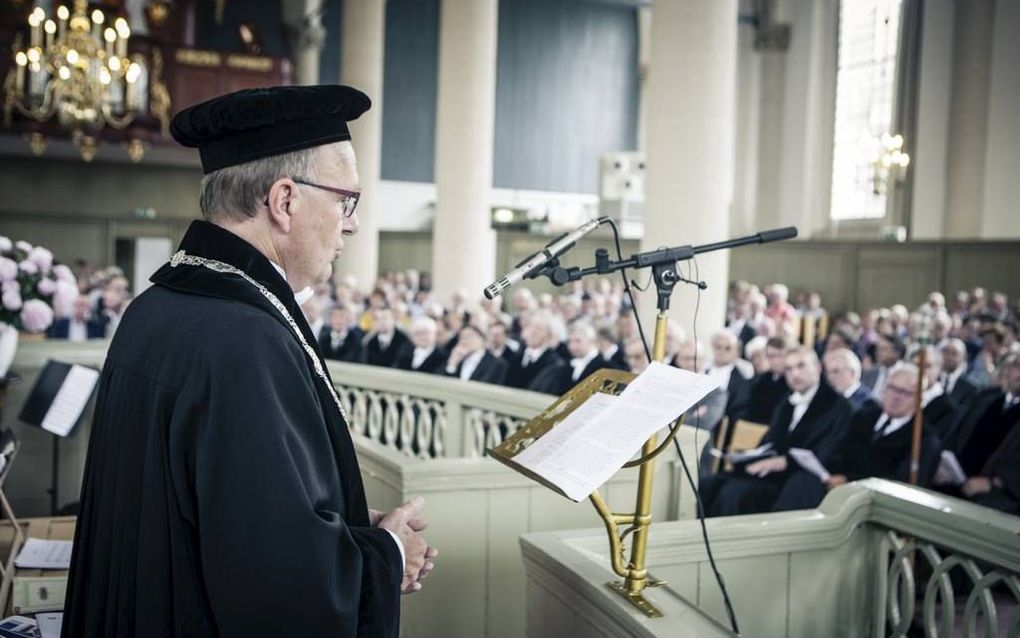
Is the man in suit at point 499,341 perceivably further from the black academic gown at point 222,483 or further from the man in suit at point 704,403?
the black academic gown at point 222,483

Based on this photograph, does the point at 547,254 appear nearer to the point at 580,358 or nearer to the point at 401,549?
the point at 401,549

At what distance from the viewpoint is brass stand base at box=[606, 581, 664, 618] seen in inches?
91.0

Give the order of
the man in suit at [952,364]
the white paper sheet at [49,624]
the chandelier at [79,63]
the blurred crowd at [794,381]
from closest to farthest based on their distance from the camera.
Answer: the white paper sheet at [49,624]
the blurred crowd at [794,381]
the man in suit at [952,364]
the chandelier at [79,63]

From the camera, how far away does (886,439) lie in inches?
235

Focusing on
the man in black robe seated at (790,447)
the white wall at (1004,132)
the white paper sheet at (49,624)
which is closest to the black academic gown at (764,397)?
the man in black robe seated at (790,447)

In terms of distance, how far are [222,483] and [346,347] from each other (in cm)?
928

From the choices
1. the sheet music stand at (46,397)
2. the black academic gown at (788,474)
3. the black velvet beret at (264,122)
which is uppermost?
the black velvet beret at (264,122)

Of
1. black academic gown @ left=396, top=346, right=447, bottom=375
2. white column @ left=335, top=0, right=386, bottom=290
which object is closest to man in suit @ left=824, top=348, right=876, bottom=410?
black academic gown @ left=396, top=346, right=447, bottom=375

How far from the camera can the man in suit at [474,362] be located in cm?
866

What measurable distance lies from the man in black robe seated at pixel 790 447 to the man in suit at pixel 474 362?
2736 millimetres

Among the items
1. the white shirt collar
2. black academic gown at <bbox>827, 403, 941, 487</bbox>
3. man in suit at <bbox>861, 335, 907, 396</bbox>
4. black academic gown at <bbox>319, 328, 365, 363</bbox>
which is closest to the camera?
the white shirt collar

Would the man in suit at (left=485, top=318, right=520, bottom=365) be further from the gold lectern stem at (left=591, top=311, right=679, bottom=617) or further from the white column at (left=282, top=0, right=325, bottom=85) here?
the white column at (left=282, top=0, right=325, bottom=85)

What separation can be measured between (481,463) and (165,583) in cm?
230

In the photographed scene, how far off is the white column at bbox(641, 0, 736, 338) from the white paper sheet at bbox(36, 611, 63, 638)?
625 cm
